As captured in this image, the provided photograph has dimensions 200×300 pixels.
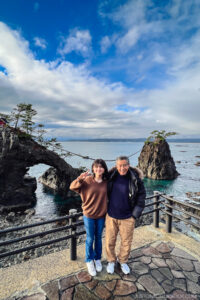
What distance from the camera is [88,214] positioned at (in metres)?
3.41

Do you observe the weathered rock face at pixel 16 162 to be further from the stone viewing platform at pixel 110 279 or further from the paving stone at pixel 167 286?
the paving stone at pixel 167 286

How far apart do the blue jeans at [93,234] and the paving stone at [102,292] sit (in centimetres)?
56

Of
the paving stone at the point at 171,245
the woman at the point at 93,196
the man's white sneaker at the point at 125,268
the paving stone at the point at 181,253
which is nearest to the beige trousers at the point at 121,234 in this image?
the man's white sneaker at the point at 125,268

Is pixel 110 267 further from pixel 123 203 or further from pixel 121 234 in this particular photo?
pixel 123 203

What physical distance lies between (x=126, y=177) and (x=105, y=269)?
2236 mm

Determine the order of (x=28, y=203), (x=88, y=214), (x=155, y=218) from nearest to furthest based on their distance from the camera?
(x=88, y=214) < (x=155, y=218) < (x=28, y=203)

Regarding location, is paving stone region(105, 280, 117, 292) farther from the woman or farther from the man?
the woman

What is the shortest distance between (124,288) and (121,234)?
0.98m

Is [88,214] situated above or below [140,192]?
below

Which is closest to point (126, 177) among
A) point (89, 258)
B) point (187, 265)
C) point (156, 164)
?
point (89, 258)

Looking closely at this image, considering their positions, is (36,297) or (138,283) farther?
(138,283)

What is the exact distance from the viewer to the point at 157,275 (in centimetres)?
358

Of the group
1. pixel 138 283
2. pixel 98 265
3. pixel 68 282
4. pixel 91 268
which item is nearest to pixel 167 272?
pixel 138 283

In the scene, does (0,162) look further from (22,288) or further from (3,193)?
(22,288)
